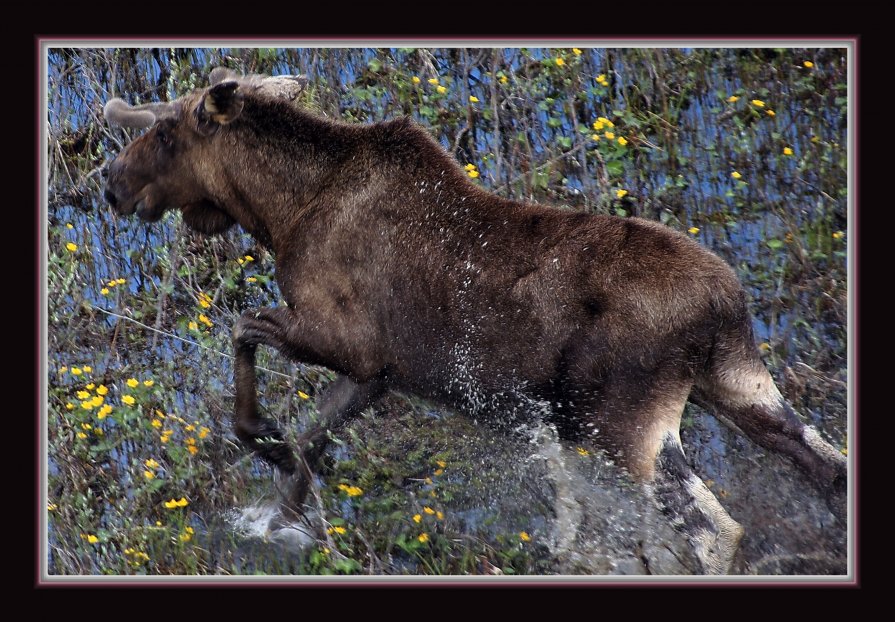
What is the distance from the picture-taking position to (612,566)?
5977mm

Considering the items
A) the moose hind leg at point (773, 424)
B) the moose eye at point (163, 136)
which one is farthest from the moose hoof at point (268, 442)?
the moose hind leg at point (773, 424)

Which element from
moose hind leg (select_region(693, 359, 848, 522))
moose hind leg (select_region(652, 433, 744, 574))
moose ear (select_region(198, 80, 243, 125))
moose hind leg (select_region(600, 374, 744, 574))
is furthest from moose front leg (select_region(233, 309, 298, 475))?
moose hind leg (select_region(693, 359, 848, 522))

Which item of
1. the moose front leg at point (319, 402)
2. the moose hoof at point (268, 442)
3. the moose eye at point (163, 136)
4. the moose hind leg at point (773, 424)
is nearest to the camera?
the moose hind leg at point (773, 424)

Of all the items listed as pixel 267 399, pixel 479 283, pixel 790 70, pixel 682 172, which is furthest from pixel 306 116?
pixel 790 70

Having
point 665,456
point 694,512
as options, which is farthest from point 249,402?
point 694,512

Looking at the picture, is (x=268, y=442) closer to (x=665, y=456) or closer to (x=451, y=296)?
(x=451, y=296)

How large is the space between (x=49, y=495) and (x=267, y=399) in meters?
1.37

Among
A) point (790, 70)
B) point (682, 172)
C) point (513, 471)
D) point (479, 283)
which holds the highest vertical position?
point (790, 70)

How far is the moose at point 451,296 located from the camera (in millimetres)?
5434

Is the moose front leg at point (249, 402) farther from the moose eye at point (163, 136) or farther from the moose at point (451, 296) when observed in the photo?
the moose eye at point (163, 136)

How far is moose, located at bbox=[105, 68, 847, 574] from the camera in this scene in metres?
Answer: 5.43

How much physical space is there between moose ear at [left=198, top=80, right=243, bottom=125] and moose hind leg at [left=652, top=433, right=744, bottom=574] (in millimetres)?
2817

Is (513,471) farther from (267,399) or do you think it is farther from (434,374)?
(267,399)

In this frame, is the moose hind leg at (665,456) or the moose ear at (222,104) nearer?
the moose hind leg at (665,456)
